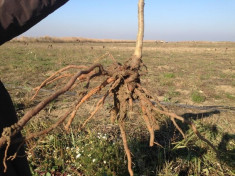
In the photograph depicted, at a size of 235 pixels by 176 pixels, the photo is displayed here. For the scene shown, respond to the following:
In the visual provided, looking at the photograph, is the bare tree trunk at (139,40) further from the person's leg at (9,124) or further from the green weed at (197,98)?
the green weed at (197,98)

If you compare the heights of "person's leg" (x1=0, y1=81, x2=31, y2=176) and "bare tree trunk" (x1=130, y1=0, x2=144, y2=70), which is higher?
"bare tree trunk" (x1=130, y1=0, x2=144, y2=70)

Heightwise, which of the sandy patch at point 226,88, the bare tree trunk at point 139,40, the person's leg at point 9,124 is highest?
the bare tree trunk at point 139,40

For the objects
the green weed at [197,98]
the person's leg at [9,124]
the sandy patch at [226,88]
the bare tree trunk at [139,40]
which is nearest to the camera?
the person's leg at [9,124]

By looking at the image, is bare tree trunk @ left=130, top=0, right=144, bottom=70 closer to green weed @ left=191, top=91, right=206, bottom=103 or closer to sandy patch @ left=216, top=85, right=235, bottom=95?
green weed @ left=191, top=91, right=206, bottom=103

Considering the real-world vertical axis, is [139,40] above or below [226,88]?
above

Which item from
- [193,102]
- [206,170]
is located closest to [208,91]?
[193,102]

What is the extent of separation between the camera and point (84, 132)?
9.07 feet

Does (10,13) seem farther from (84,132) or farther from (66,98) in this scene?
(66,98)

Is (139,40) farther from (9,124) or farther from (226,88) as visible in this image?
(226,88)

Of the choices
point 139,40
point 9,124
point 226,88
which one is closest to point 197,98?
point 226,88

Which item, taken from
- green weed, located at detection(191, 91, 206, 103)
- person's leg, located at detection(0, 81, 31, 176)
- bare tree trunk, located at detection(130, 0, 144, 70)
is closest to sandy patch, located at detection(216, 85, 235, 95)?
green weed, located at detection(191, 91, 206, 103)

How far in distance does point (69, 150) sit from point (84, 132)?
0.50 metres

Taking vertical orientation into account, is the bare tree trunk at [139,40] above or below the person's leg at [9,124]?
above

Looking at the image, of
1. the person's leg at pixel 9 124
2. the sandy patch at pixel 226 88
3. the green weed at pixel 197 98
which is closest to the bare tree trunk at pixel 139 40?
the person's leg at pixel 9 124
